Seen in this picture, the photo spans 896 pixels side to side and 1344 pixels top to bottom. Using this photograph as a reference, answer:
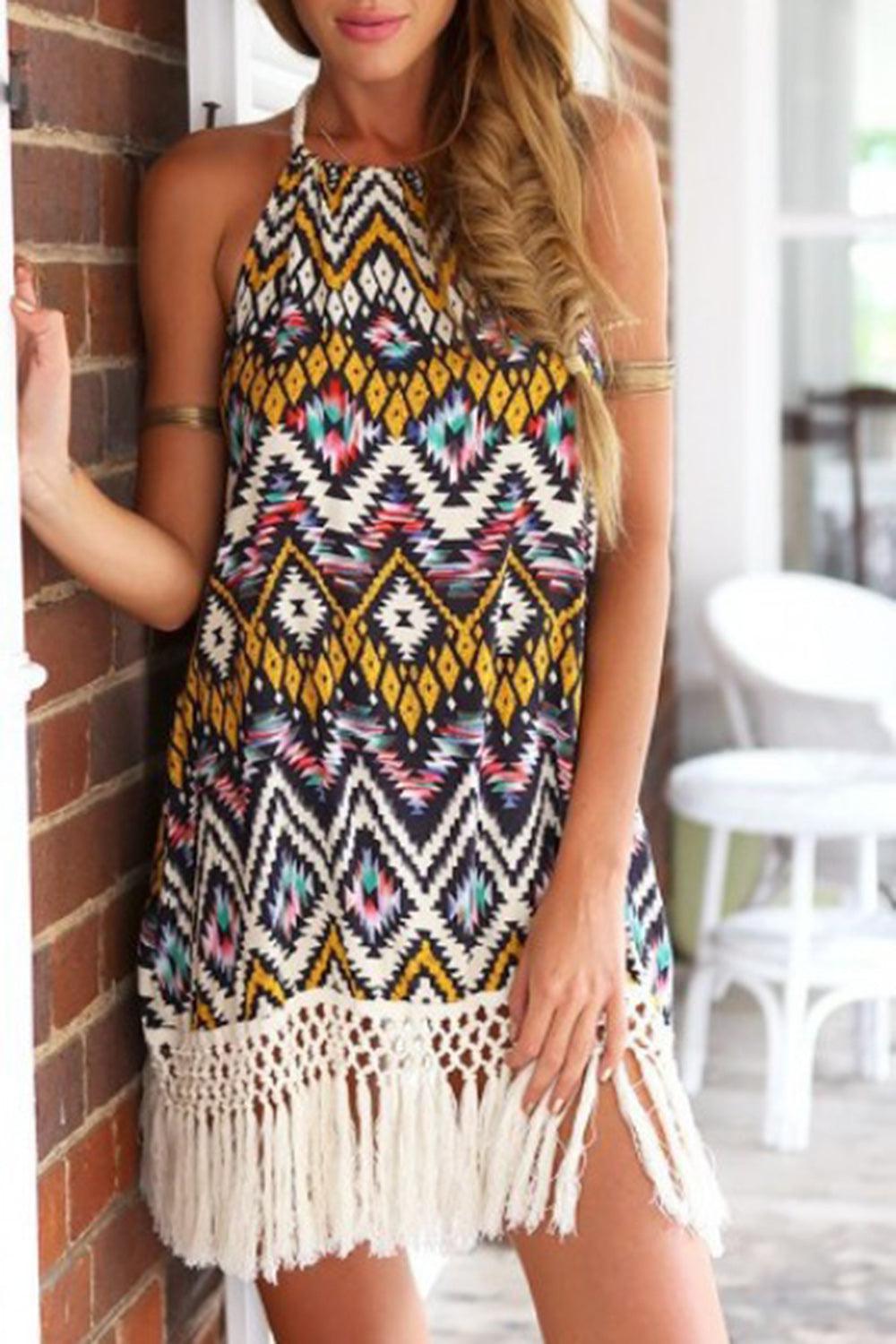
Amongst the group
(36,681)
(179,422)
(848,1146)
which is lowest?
(848,1146)

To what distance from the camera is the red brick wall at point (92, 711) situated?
2023mm

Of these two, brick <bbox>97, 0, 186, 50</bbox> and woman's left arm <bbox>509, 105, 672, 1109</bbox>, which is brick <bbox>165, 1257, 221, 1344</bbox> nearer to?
woman's left arm <bbox>509, 105, 672, 1109</bbox>

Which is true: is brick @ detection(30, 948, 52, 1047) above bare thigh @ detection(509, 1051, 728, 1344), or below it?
above

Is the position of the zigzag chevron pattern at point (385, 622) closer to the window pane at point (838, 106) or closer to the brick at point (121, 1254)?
the brick at point (121, 1254)

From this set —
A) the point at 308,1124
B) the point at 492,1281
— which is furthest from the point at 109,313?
the point at 492,1281

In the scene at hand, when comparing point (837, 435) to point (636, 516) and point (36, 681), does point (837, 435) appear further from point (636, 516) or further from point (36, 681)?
point (36, 681)

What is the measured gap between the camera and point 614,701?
82.9 inches

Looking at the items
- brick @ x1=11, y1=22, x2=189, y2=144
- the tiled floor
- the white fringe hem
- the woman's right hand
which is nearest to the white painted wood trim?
the woman's right hand

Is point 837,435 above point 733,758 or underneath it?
above

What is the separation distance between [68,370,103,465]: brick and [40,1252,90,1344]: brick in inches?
27.0

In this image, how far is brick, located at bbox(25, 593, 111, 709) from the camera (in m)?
2.01

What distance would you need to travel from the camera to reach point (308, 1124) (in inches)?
83.2

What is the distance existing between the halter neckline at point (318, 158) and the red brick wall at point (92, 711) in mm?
155

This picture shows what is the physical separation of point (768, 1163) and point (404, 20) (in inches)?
105
